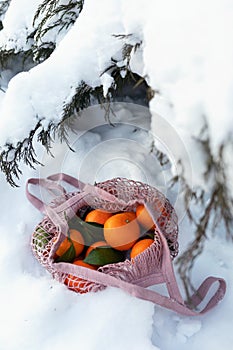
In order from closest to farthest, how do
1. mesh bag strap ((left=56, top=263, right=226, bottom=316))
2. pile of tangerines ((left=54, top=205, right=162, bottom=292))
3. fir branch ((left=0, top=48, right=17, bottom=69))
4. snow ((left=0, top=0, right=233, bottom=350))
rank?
1. snow ((left=0, top=0, right=233, bottom=350))
2. mesh bag strap ((left=56, top=263, right=226, bottom=316))
3. pile of tangerines ((left=54, top=205, right=162, bottom=292))
4. fir branch ((left=0, top=48, right=17, bottom=69))

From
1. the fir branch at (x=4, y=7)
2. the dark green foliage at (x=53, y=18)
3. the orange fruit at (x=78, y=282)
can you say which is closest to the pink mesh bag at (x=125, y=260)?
the orange fruit at (x=78, y=282)

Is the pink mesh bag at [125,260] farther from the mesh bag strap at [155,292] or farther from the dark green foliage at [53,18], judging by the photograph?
the dark green foliage at [53,18]

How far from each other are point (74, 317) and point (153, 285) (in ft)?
0.72

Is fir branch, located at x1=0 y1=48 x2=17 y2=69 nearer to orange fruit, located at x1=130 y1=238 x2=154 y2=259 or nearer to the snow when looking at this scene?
the snow

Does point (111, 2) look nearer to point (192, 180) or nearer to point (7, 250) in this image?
point (192, 180)

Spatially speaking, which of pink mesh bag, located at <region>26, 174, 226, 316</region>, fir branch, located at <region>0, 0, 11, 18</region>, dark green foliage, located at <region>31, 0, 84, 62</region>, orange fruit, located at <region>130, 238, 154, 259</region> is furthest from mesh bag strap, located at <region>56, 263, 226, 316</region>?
fir branch, located at <region>0, 0, 11, 18</region>

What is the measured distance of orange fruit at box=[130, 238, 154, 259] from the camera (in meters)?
1.21

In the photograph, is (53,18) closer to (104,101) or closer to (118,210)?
(104,101)

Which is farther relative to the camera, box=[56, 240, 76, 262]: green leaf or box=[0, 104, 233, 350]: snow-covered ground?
box=[56, 240, 76, 262]: green leaf

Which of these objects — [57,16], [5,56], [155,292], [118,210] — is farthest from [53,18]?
[155,292]

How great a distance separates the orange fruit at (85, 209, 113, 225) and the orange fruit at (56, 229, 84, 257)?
0.18 feet

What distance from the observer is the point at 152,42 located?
3.48ft

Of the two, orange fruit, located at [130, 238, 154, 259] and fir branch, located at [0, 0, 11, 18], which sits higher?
fir branch, located at [0, 0, 11, 18]

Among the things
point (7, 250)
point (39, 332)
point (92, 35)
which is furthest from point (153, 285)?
point (92, 35)
